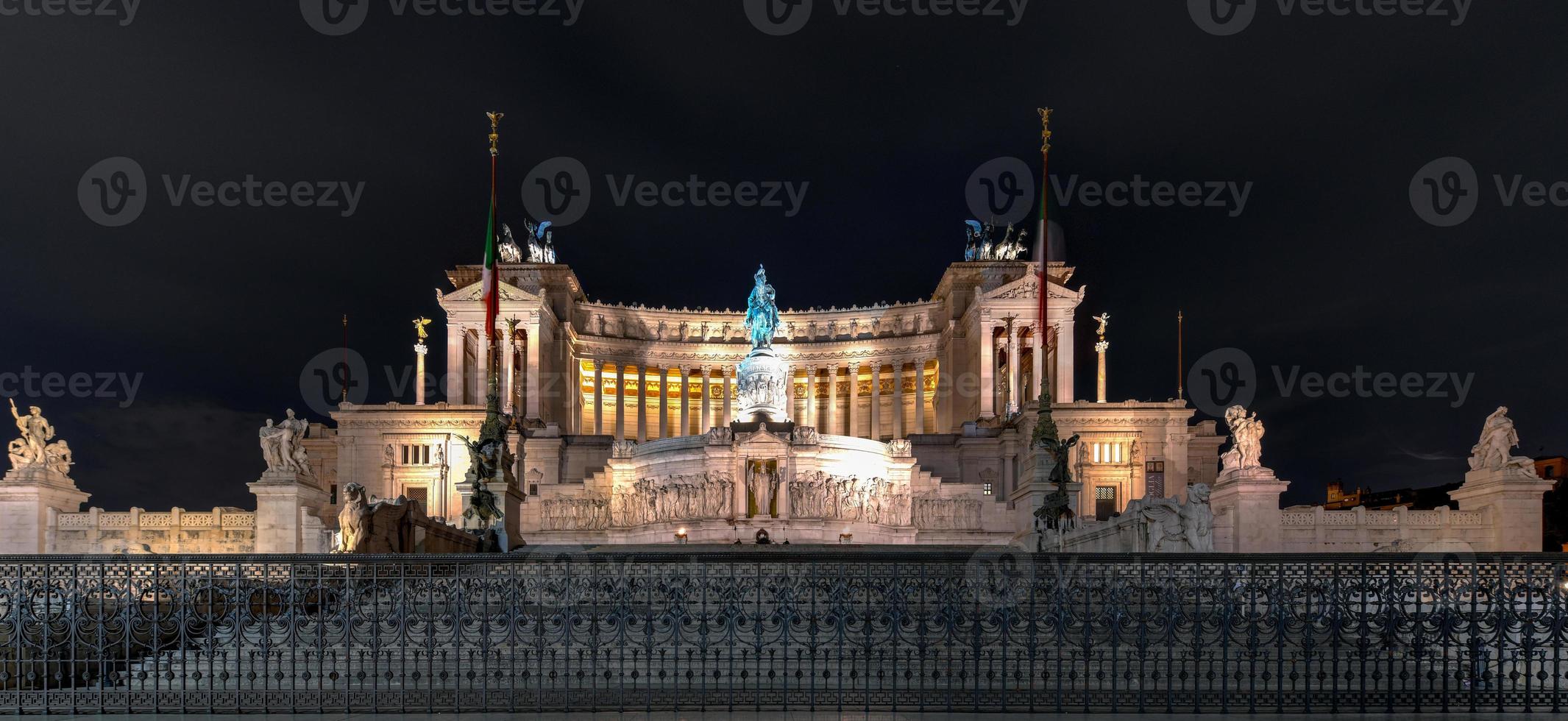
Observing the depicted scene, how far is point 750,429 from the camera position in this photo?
47188 mm

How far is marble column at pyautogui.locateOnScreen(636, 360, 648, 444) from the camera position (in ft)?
261

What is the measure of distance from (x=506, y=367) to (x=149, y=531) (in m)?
29.8

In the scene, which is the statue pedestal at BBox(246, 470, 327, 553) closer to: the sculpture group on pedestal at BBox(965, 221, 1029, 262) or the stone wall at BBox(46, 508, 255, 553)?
the stone wall at BBox(46, 508, 255, 553)

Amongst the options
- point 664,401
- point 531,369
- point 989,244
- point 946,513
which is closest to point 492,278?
point 946,513

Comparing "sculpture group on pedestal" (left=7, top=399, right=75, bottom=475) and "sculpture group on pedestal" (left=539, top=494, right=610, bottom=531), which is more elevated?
"sculpture group on pedestal" (left=7, top=399, right=75, bottom=475)

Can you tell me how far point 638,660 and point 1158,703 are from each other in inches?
240

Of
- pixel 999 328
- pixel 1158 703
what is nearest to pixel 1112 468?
pixel 999 328

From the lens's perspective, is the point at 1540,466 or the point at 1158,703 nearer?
the point at 1158,703

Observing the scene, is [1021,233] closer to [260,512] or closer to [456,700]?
[260,512]

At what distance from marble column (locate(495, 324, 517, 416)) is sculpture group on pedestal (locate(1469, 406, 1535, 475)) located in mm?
49912

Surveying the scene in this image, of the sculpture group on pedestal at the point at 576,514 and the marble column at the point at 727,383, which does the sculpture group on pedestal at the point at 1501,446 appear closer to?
the sculpture group on pedestal at the point at 576,514

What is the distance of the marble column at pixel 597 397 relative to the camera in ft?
247

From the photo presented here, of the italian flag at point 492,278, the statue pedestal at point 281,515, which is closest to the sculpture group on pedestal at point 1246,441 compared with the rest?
the italian flag at point 492,278

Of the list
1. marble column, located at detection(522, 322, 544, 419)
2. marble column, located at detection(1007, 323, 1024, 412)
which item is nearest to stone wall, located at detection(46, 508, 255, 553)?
marble column, located at detection(522, 322, 544, 419)
